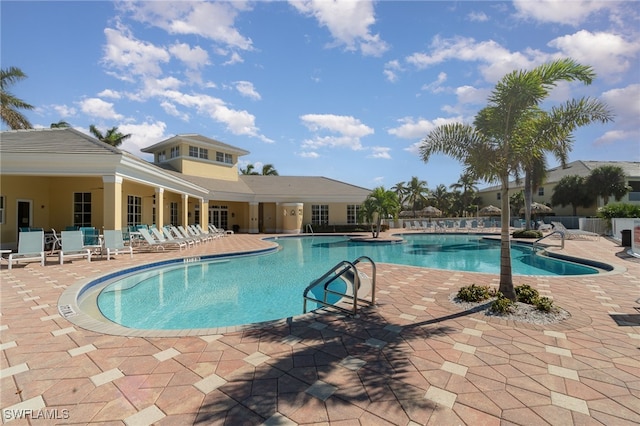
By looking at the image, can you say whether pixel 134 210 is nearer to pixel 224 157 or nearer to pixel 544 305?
pixel 224 157

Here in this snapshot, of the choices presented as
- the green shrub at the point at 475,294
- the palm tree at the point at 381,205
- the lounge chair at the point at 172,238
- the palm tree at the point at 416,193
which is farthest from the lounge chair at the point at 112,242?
the palm tree at the point at 416,193

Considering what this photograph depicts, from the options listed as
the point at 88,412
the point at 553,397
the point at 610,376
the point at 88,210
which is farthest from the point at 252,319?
the point at 88,210

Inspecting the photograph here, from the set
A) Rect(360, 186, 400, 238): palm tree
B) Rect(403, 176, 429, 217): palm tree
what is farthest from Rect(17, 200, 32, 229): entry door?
Rect(403, 176, 429, 217): palm tree

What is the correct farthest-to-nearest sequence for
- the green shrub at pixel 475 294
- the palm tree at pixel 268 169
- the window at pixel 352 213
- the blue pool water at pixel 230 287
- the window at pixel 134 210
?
1. the palm tree at pixel 268 169
2. the window at pixel 352 213
3. the window at pixel 134 210
4. the blue pool water at pixel 230 287
5. the green shrub at pixel 475 294

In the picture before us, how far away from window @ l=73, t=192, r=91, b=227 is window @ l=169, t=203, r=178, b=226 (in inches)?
254

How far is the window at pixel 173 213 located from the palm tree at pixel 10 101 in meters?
10.9

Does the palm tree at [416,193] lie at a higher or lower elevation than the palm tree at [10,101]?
lower

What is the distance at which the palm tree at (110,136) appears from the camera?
3192cm

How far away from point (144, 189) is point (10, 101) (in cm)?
1133

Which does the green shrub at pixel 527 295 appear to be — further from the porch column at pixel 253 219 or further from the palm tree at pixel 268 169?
the palm tree at pixel 268 169

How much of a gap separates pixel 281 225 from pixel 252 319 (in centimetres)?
2260

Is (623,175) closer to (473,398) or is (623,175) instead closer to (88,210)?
A: (473,398)

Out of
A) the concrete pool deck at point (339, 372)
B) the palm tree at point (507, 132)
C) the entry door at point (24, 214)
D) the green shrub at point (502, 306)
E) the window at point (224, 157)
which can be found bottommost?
the concrete pool deck at point (339, 372)

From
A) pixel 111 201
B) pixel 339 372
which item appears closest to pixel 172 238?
pixel 111 201
